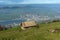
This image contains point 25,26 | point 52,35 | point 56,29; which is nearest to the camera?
point 52,35

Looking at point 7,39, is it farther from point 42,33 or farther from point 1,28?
point 1,28

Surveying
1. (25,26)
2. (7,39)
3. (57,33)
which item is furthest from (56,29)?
(7,39)

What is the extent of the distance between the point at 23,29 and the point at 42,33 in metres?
2.77

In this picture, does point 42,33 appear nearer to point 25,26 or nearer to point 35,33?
point 35,33

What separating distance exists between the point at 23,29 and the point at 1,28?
7.51 feet

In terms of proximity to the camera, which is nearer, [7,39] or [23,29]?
[7,39]

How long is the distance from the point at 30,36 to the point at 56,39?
5.84 ft

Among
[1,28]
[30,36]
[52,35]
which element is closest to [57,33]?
[52,35]

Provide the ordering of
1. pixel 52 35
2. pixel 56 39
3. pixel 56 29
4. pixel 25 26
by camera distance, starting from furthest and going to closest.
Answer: pixel 25 26, pixel 56 29, pixel 52 35, pixel 56 39

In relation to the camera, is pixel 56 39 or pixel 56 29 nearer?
pixel 56 39

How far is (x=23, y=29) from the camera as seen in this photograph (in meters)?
21.0

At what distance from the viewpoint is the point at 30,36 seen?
17625 mm

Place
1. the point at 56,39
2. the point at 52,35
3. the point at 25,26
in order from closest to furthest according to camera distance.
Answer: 1. the point at 56,39
2. the point at 52,35
3. the point at 25,26

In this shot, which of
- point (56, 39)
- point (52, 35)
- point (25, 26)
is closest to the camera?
point (56, 39)
